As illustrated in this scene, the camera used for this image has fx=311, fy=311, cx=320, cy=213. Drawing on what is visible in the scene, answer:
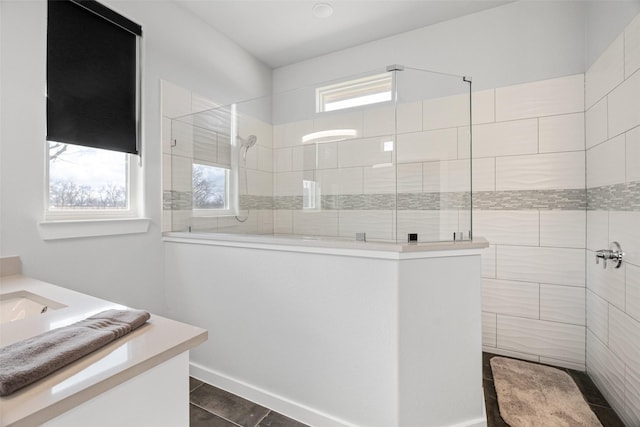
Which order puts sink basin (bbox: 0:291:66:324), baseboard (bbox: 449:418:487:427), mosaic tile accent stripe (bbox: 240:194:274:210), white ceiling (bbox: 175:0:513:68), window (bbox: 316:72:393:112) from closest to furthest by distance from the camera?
1. sink basin (bbox: 0:291:66:324)
2. baseboard (bbox: 449:418:487:427)
3. window (bbox: 316:72:393:112)
4. mosaic tile accent stripe (bbox: 240:194:274:210)
5. white ceiling (bbox: 175:0:513:68)

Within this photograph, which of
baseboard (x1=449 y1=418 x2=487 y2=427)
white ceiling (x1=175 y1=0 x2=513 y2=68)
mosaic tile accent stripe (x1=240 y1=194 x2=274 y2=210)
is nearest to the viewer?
baseboard (x1=449 y1=418 x2=487 y2=427)

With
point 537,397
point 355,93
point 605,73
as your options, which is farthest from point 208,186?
point 605,73

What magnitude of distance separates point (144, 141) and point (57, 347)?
1712mm

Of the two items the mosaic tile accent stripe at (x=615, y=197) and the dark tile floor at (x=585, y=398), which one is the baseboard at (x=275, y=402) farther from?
the mosaic tile accent stripe at (x=615, y=197)

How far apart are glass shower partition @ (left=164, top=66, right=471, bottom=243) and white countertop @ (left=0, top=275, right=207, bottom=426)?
1.01 metres

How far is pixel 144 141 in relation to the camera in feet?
6.79

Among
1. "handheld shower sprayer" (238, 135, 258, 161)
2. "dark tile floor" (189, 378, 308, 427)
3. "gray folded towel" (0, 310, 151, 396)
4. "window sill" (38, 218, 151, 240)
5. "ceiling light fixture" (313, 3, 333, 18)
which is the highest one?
"ceiling light fixture" (313, 3, 333, 18)

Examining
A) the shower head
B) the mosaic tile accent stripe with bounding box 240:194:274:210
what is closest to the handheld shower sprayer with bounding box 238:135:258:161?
the shower head

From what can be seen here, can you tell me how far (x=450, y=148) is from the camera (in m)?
1.67

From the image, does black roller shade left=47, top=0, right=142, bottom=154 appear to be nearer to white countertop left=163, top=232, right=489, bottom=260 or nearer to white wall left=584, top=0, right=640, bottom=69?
white countertop left=163, top=232, right=489, bottom=260

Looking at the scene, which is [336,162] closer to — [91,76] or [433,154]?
[433,154]

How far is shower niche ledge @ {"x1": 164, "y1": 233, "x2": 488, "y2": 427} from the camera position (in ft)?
4.64

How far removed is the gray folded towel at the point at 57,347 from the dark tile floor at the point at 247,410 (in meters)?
1.13

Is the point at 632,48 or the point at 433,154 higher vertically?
the point at 632,48
